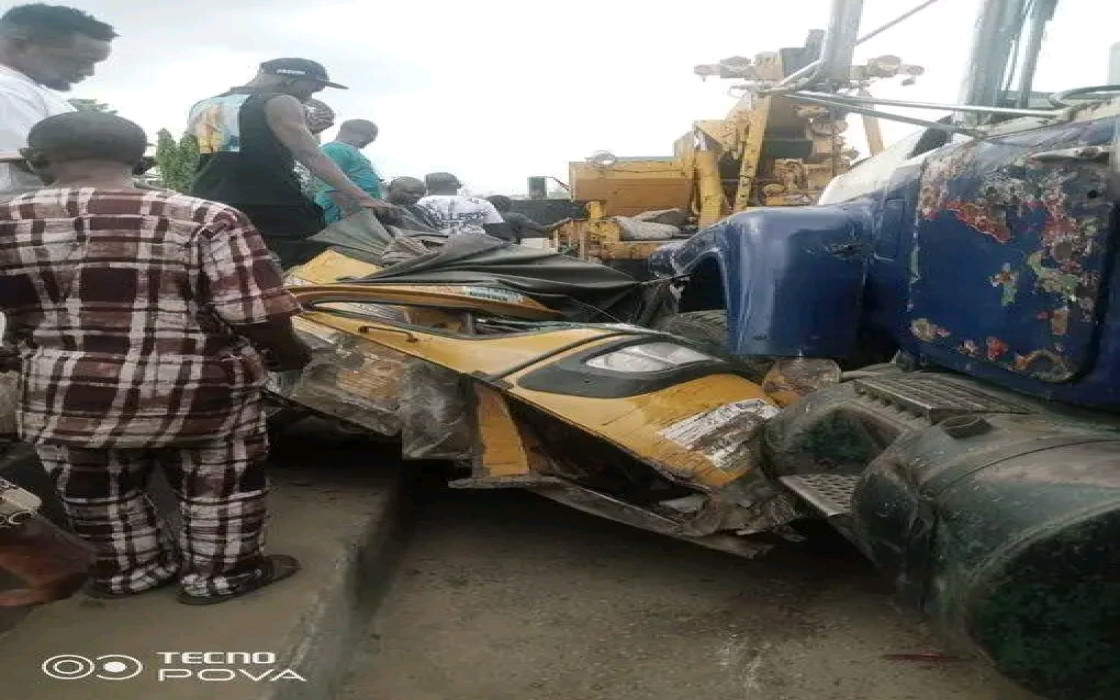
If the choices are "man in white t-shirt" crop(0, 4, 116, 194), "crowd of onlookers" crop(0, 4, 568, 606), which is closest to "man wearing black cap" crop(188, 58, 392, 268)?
"man in white t-shirt" crop(0, 4, 116, 194)

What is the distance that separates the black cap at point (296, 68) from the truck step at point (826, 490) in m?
3.22

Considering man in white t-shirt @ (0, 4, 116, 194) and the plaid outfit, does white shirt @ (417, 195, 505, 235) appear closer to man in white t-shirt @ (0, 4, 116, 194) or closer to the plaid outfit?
man in white t-shirt @ (0, 4, 116, 194)

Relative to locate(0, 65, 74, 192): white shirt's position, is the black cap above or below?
above

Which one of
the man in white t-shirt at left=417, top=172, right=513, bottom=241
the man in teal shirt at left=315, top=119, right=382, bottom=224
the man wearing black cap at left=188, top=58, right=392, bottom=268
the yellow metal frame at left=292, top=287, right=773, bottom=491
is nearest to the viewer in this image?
the yellow metal frame at left=292, top=287, right=773, bottom=491

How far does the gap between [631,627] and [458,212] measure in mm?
5331

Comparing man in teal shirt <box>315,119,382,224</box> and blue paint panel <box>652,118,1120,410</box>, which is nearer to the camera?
blue paint panel <box>652,118,1120,410</box>

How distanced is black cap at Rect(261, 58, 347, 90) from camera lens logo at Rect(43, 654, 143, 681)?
10.6 feet

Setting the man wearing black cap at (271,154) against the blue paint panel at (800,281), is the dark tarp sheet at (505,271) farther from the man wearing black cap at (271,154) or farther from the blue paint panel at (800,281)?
the blue paint panel at (800,281)

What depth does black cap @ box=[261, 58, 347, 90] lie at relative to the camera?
4.85 m

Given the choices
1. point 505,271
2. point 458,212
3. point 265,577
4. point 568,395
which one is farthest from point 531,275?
point 458,212

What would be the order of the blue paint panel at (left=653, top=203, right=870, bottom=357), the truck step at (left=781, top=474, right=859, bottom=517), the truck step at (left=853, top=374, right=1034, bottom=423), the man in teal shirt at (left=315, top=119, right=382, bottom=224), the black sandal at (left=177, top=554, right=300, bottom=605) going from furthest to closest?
the man in teal shirt at (left=315, top=119, right=382, bottom=224)
the blue paint panel at (left=653, top=203, right=870, bottom=357)
the black sandal at (left=177, top=554, right=300, bottom=605)
the truck step at (left=781, top=474, right=859, bottom=517)
the truck step at (left=853, top=374, right=1034, bottom=423)

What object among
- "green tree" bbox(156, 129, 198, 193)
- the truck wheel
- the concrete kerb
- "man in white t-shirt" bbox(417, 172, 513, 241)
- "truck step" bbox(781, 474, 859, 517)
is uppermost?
"green tree" bbox(156, 129, 198, 193)

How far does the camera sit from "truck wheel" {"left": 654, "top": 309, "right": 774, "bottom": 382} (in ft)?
11.8

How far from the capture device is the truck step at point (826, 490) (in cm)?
251
